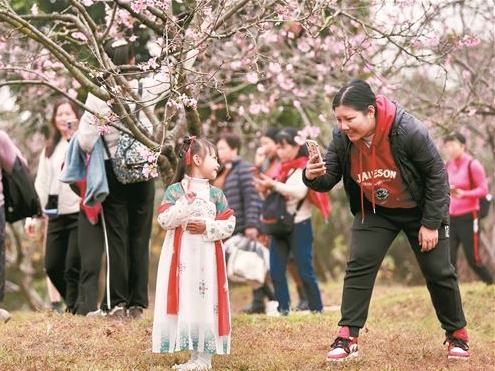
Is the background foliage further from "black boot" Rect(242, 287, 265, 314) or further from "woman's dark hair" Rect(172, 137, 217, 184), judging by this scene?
"black boot" Rect(242, 287, 265, 314)

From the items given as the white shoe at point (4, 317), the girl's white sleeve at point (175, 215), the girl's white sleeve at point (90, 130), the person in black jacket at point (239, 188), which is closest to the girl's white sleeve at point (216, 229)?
the girl's white sleeve at point (175, 215)

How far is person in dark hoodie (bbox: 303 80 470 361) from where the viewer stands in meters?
5.78

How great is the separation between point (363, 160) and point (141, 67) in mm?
1605

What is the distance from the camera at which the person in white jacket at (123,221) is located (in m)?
7.35

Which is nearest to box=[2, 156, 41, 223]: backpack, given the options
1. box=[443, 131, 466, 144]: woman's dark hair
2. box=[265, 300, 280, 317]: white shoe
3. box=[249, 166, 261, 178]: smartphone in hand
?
box=[249, 166, 261, 178]: smartphone in hand

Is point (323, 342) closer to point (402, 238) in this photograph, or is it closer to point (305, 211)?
point (305, 211)

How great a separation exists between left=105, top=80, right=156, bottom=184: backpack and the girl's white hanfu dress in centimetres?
151

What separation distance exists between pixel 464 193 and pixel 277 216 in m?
2.58

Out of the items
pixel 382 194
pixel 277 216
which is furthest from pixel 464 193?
pixel 382 194

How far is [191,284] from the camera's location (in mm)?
5719

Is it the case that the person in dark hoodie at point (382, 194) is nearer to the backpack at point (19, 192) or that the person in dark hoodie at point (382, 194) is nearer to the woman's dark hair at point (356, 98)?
the woman's dark hair at point (356, 98)

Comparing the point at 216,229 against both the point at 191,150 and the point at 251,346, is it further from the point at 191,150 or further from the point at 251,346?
the point at 251,346

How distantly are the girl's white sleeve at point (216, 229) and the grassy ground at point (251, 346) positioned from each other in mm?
850

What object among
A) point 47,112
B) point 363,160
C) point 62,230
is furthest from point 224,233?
point 47,112
